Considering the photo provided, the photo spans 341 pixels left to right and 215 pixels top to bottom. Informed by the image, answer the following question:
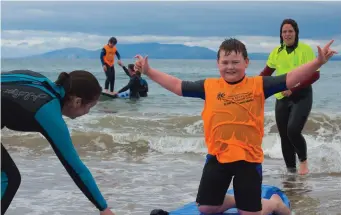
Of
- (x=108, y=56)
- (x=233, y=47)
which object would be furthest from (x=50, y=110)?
(x=108, y=56)

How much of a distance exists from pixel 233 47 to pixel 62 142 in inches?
59.3

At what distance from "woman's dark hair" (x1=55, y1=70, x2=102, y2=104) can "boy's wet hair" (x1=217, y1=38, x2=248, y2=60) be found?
45.1 inches

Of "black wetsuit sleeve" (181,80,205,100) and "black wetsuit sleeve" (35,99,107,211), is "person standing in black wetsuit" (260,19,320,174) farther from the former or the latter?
"black wetsuit sleeve" (35,99,107,211)

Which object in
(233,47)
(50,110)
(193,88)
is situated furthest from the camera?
(193,88)

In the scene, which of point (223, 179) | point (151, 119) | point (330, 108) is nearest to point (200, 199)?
point (223, 179)

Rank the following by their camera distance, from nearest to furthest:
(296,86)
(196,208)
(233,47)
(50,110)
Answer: (50,110) → (233,47) → (196,208) → (296,86)

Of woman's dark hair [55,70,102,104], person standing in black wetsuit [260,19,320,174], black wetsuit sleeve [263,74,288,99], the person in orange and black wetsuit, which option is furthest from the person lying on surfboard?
the person in orange and black wetsuit

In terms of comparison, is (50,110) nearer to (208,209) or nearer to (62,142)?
(62,142)

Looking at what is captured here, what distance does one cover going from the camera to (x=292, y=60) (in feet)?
21.9

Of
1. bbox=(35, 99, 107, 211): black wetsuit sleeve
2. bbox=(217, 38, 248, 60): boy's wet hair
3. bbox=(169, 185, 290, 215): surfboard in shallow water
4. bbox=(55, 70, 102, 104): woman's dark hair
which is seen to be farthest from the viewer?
bbox=(169, 185, 290, 215): surfboard in shallow water

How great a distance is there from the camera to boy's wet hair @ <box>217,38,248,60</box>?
4.13 meters

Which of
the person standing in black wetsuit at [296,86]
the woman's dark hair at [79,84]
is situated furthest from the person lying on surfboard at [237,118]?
the person standing in black wetsuit at [296,86]

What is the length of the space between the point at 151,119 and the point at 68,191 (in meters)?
Answer: 7.86

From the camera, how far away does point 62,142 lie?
3.30 metres
